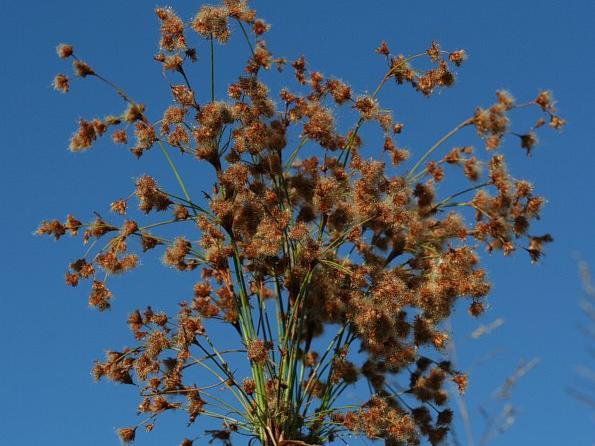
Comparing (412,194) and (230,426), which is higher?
(412,194)

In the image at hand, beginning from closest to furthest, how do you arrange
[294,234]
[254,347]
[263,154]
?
[254,347], [294,234], [263,154]

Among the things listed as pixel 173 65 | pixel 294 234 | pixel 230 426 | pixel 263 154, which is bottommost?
pixel 230 426

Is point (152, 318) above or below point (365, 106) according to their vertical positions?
below

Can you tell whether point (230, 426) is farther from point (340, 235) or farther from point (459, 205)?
point (459, 205)

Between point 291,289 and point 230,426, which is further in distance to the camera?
point 291,289

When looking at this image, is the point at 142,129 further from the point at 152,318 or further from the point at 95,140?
the point at 152,318

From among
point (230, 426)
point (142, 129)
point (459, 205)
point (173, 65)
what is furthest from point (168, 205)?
point (459, 205)

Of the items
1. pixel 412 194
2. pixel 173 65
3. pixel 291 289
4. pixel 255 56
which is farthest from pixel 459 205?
pixel 173 65

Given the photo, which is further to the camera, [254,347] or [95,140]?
[95,140]

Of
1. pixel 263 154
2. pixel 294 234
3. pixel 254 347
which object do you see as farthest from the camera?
pixel 263 154
